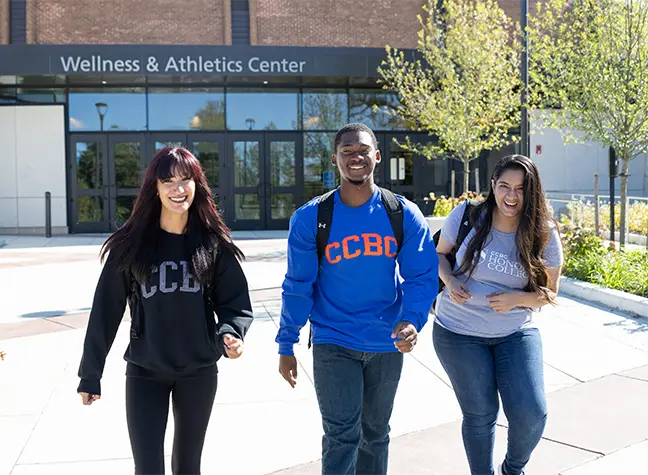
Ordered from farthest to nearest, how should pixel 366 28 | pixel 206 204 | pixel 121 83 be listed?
1. pixel 366 28
2. pixel 121 83
3. pixel 206 204

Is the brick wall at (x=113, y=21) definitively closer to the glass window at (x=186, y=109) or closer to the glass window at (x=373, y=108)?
the glass window at (x=186, y=109)

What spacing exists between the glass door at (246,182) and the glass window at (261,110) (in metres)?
0.37

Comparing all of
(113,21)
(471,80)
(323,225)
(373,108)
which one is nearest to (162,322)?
(323,225)

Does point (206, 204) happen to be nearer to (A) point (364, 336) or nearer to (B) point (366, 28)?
(A) point (364, 336)

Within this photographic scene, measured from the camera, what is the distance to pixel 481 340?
12.2ft

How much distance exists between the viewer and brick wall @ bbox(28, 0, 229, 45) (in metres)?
23.6

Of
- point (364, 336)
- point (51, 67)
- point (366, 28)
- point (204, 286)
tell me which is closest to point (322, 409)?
point (364, 336)

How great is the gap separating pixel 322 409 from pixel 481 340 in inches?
36.7

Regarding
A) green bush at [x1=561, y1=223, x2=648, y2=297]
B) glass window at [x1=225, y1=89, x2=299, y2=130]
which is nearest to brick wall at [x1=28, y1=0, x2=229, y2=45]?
glass window at [x1=225, y1=89, x2=299, y2=130]

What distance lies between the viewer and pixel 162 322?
3.20 m

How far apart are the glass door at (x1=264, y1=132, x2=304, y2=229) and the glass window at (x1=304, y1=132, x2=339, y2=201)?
181mm

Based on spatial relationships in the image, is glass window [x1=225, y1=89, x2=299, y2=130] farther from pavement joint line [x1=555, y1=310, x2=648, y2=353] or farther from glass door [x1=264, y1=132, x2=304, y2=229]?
pavement joint line [x1=555, y1=310, x2=648, y2=353]

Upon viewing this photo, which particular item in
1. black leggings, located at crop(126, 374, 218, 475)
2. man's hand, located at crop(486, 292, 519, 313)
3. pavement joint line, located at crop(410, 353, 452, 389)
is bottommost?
pavement joint line, located at crop(410, 353, 452, 389)

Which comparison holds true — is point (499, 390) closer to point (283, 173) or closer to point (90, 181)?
point (283, 173)
